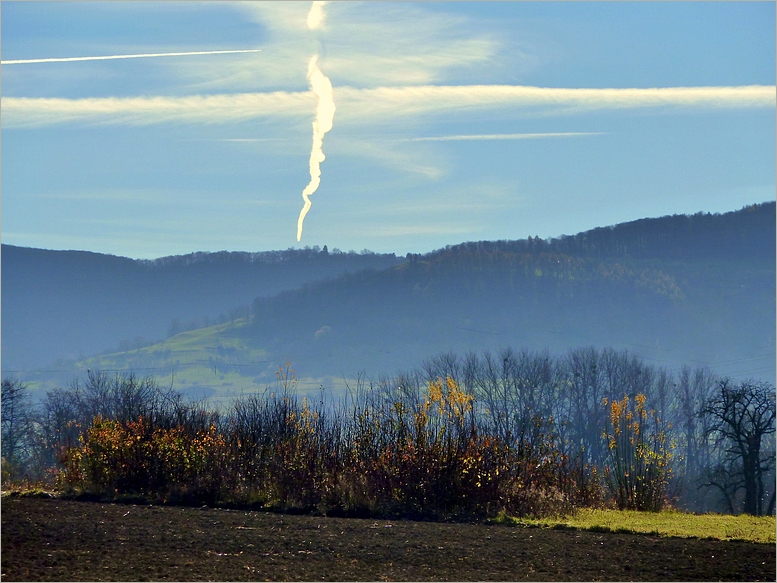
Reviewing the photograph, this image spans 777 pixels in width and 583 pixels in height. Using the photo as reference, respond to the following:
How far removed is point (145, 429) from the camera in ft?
40.8

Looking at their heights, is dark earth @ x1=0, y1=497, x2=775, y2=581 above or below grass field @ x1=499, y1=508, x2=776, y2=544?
above

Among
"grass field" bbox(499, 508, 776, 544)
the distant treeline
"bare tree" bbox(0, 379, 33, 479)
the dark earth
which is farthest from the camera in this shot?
"bare tree" bbox(0, 379, 33, 479)

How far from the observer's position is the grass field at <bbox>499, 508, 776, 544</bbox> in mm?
9328

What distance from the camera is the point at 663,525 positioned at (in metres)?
10.0

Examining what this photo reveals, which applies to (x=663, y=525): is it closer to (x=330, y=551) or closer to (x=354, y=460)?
(x=354, y=460)

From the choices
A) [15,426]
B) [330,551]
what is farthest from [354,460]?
[15,426]

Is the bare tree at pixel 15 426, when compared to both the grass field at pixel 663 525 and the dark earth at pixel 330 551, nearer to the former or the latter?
the dark earth at pixel 330 551

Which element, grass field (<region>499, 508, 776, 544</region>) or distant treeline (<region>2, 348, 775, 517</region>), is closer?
grass field (<region>499, 508, 776, 544</region>)

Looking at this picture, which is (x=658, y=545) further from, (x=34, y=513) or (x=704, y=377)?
(x=704, y=377)

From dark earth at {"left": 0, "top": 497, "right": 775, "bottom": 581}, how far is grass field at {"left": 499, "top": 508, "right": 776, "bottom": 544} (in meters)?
0.39

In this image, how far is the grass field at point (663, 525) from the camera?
30.6 feet

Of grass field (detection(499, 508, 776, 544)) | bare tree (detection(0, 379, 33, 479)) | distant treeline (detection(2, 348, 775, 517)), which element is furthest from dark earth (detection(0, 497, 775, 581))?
bare tree (detection(0, 379, 33, 479))

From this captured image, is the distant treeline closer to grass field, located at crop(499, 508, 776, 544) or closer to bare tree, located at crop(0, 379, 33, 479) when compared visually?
grass field, located at crop(499, 508, 776, 544)

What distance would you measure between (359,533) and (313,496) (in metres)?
2.28
